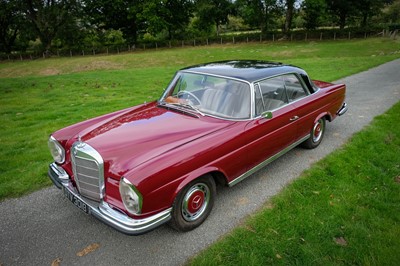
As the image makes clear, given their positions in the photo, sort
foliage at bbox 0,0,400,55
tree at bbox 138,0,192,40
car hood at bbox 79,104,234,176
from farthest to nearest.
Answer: tree at bbox 138,0,192,40, foliage at bbox 0,0,400,55, car hood at bbox 79,104,234,176

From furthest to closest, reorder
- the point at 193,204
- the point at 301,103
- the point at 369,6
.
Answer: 1. the point at 369,6
2. the point at 301,103
3. the point at 193,204

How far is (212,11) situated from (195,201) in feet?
149

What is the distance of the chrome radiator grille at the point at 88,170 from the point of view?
2812 millimetres

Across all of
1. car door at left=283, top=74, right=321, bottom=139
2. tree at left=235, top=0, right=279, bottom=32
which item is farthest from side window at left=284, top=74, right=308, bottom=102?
tree at left=235, top=0, right=279, bottom=32

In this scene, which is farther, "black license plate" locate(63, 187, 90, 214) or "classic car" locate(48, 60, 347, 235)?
"black license plate" locate(63, 187, 90, 214)

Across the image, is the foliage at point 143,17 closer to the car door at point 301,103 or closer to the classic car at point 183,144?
the car door at point 301,103

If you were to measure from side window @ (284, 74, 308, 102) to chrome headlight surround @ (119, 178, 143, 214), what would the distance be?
2981 millimetres

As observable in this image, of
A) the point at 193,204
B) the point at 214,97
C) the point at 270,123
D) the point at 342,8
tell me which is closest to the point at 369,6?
the point at 342,8

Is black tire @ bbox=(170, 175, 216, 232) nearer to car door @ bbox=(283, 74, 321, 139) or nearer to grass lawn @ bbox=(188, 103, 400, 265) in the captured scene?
grass lawn @ bbox=(188, 103, 400, 265)

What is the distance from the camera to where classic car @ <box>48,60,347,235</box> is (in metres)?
2.68

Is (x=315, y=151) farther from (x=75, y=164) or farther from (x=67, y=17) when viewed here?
(x=67, y=17)

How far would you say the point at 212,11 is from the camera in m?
43.8

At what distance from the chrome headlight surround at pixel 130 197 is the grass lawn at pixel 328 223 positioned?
0.78m

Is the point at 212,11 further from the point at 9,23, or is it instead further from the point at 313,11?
the point at 9,23
